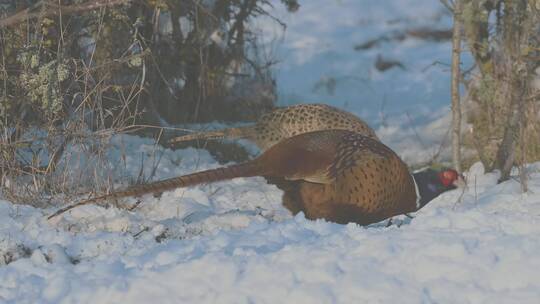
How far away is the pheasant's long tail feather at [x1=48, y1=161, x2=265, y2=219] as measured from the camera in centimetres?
359

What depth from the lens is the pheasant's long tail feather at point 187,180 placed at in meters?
3.59

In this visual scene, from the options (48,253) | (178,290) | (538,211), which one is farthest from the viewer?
(538,211)

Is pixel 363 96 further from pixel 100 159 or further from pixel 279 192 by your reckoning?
pixel 100 159

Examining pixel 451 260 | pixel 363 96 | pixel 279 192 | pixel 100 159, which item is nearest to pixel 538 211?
pixel 451 260

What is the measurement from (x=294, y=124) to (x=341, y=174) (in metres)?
1.74

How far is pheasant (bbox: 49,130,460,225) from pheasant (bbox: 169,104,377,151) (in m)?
1.47

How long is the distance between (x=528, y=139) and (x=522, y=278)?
370cm

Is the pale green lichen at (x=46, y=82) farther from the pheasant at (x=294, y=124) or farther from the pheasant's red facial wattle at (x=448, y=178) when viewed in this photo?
the pheasant's red facial wattle at (x=448, y=178)

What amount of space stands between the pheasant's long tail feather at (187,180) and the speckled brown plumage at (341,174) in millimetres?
11

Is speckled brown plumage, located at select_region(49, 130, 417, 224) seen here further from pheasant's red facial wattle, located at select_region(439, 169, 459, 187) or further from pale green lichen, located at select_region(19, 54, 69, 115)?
pale green lichen, located at select_region(19, 54, 69, 115)

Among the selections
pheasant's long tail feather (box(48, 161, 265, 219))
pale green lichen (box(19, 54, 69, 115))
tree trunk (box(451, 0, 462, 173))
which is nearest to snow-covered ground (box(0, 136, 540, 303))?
pheasant's long tail feather (box(48, 161, 265, 219))

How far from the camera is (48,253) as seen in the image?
330 cm

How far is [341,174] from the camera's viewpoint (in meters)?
4.15

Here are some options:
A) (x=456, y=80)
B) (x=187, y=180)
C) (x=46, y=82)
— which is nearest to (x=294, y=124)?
(x=456, y=80)
